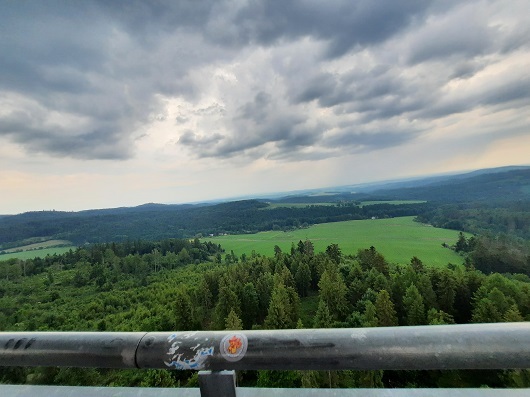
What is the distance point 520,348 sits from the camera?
4.38 feet

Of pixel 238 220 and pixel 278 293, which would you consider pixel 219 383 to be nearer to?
pixel 278 293

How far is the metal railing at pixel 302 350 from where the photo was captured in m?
1.39

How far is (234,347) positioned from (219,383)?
0.65ft

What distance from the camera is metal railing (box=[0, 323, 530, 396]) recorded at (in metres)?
1.39

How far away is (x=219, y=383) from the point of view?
5.02 feet

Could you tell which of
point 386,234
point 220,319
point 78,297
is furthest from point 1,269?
point 386,234

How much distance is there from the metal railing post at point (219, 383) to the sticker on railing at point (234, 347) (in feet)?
0.29

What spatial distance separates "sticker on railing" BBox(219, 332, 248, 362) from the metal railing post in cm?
9

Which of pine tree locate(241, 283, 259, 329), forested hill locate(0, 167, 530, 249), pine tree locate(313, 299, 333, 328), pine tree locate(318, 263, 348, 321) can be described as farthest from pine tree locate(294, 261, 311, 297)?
forested hill locate(0, 167, 530, 249)

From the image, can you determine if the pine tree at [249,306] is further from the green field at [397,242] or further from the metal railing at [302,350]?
the green field at [397,242]

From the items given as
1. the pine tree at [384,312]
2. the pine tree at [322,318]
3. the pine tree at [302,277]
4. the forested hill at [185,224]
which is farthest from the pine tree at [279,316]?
the forested hill at [185,224]

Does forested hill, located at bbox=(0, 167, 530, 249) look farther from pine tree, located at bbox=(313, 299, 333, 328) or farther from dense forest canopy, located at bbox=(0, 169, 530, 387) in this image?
pine tree, located at bbox=(313, 299, 333, 328)

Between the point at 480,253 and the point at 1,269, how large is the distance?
396ft

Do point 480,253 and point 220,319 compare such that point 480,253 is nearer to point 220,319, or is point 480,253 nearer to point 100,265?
point 220,319
